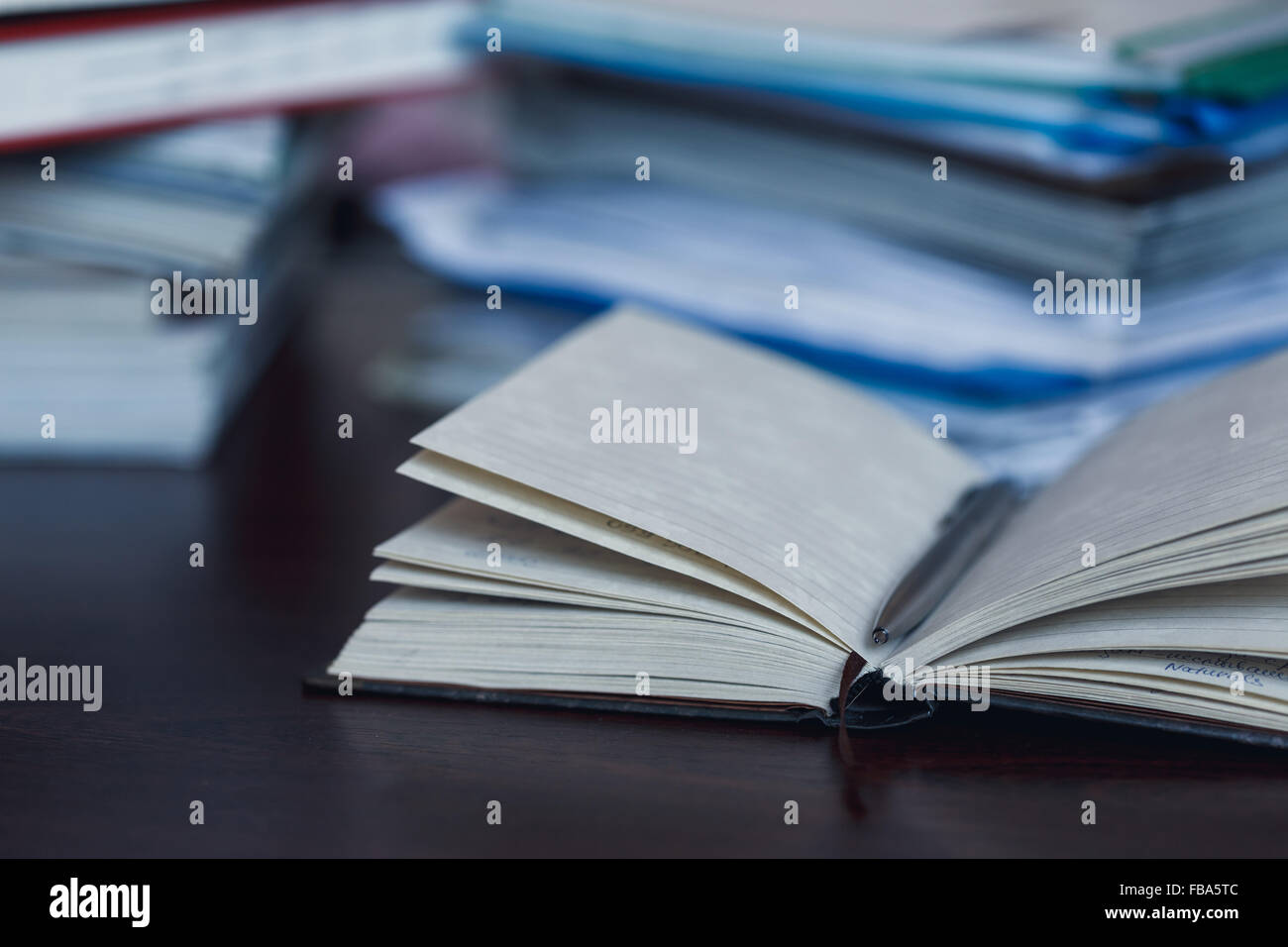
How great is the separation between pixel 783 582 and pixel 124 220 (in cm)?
54

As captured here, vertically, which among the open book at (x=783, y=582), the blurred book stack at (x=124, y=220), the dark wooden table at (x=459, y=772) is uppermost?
the blurred book stack at (x=124, y=220)

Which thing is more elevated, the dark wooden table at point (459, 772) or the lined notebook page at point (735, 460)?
the lined notebook page at point (735, 460)

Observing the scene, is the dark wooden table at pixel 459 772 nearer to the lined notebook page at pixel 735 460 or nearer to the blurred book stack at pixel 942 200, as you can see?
the lined notebook page at pixel 735 460

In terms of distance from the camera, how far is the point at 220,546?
30.0 inches

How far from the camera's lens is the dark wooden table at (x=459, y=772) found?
473 mm

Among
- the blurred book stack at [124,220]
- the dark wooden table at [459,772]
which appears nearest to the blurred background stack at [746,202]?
the blurred book stack at [124,220]

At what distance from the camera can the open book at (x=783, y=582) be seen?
52 centimetres

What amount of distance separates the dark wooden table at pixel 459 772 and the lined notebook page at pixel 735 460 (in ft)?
0.23

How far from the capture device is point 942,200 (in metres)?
0.93

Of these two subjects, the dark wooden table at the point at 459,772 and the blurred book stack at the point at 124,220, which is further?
the blurred book stack at the point at 124,220

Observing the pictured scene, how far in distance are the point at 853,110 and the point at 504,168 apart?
16.2 inches

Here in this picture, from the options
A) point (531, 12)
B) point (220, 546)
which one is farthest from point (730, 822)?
point (531, 12)

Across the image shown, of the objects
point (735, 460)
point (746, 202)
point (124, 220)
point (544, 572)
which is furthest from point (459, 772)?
point (746, 202)

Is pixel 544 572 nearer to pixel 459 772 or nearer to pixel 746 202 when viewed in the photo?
pixel 459 772
